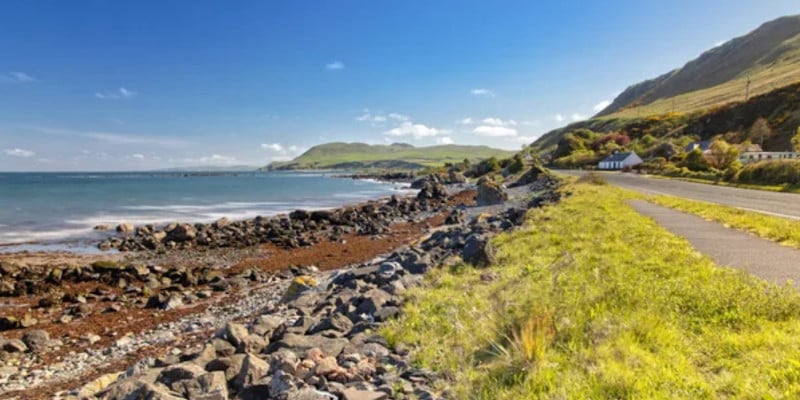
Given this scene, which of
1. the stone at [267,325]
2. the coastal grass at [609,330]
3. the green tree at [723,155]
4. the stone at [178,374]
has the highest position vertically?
the green tree at [723,155]

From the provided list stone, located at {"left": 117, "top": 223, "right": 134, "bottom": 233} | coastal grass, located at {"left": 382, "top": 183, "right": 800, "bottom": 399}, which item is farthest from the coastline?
coastal grass, located at {"left": 382, "top": 183, "right": 800, "bottom": 399}

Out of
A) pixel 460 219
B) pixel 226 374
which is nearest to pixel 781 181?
pixel 460 219

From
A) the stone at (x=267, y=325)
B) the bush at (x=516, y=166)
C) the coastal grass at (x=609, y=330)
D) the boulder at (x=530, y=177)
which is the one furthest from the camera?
the bush at (x=516, y=166)

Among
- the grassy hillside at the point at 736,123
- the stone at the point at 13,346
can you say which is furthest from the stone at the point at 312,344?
the grassy hillside at the point at 736,123

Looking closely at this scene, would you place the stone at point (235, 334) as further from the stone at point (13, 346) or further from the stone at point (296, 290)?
the stone at point (13, 346)

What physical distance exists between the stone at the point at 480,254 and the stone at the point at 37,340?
10.3 meters

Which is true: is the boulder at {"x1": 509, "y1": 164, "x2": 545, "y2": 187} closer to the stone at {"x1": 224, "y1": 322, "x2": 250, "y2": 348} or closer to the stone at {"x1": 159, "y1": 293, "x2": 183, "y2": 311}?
the stone at {"x1": 159, "y1": 293, "x2": 183, "y2": 311}

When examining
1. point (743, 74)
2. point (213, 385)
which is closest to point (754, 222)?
point (213, 385)

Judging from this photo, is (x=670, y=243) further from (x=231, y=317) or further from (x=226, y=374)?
(x=231, y=317)

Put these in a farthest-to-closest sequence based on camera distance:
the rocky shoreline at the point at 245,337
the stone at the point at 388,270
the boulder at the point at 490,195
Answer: the boulder at the point at 490,195 < the stone at the point at 388,270 < the rocky shoreline at the point at 245,337

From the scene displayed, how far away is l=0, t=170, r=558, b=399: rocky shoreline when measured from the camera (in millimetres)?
4910

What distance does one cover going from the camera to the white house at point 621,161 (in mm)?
77125

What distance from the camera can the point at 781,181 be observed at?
29.9m

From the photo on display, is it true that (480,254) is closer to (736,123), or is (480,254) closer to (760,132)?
(760,132)
